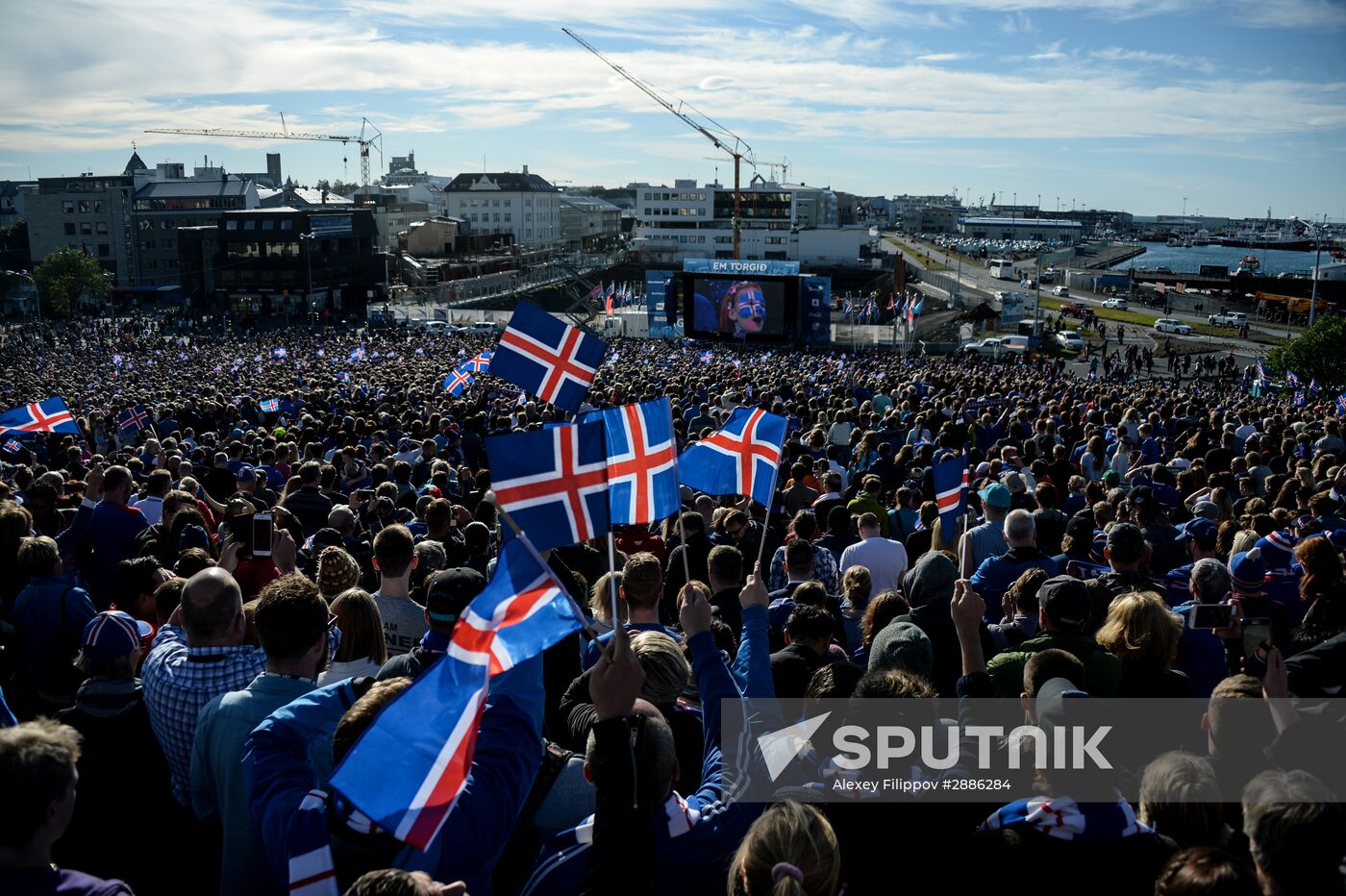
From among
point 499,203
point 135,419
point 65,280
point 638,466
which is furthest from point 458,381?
point 499,203

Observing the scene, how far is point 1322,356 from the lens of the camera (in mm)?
34594

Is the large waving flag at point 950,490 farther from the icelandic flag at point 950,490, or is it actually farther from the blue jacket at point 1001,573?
the blue jacket at point 1001,573

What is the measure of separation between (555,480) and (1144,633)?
2.74 m

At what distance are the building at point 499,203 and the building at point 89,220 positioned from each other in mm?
54210

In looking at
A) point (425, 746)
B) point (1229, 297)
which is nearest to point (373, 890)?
point (425, 746)

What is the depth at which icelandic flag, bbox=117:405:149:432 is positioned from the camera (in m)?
17.6

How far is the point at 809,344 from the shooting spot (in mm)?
48656

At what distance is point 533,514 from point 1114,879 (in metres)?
2.65

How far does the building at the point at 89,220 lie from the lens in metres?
96.7

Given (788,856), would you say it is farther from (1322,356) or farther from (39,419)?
(1322,356)

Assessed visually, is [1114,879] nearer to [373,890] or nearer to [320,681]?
[373,890]

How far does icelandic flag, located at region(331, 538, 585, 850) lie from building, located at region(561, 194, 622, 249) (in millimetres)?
152475

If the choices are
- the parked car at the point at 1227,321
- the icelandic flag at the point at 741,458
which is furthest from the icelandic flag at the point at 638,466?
the parked car at the point at 1227,321

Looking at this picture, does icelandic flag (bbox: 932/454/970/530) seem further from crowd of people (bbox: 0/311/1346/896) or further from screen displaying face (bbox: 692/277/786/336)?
screen displaying face (bbox: 692/277/786/336)
